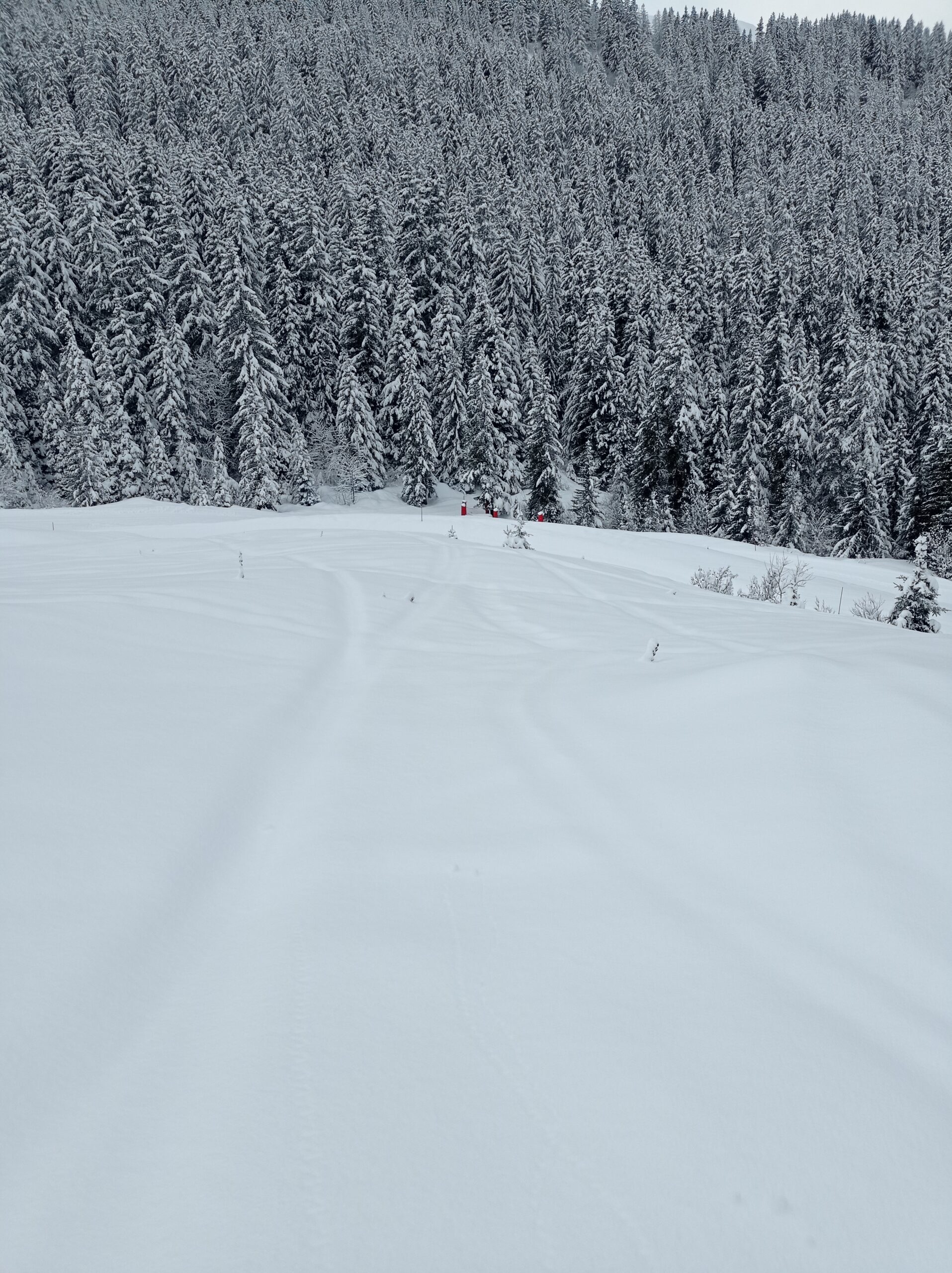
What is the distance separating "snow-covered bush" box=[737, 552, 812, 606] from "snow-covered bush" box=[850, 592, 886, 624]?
92cm

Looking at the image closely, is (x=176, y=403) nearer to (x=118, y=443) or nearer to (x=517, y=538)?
(x=118, y=443)

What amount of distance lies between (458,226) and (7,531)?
3366 centimetres

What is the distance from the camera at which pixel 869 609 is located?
11.8 m

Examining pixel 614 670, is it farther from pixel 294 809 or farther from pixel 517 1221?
pixel 517 1221

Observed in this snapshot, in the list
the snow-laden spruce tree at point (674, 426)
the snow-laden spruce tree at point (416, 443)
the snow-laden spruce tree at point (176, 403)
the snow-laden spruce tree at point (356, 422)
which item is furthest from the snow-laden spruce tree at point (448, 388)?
the snow-laden spruce tree at point (176, 403)

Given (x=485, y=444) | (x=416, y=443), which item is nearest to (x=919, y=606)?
(x=485, y=444)

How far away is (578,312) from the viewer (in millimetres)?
43250

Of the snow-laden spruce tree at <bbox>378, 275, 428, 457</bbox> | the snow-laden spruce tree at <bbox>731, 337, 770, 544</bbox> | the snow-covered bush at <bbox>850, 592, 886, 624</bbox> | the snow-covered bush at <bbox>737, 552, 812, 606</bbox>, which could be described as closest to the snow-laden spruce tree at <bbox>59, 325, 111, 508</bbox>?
the snow-laden spruce tree at <bbox>378, 275, 428, 457</bbox>

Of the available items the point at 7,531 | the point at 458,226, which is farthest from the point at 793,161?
→ the point at 7,531

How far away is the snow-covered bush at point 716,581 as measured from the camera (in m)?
11.6

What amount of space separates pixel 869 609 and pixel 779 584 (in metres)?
1.49

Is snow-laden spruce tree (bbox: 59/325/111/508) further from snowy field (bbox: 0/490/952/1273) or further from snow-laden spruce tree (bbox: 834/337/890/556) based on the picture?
snow-laden spruce tree (bbox: 834/337/890/556)

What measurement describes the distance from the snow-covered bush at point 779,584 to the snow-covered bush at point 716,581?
0.23 m

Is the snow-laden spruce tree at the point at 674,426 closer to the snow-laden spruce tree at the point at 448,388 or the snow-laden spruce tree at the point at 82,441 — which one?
the snow-laden spruce tree at the point at 448,388
